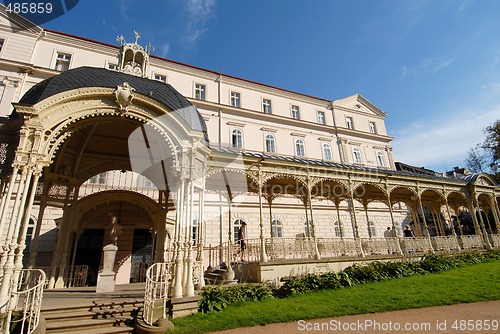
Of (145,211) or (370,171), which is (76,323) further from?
(370,171)

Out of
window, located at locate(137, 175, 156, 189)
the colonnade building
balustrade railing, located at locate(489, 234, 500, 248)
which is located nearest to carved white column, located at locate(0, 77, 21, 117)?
the colonnade building

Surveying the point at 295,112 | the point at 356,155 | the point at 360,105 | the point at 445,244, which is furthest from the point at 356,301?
the point at 360,105

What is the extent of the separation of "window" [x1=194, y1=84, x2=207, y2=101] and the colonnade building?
0.37 ft

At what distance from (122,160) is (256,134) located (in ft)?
48.7

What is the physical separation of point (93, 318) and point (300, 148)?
73.2 ft

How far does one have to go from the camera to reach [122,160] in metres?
11.0

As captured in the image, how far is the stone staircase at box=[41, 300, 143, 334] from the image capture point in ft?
17.8

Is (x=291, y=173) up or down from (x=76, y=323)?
up

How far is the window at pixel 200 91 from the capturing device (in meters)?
23.8

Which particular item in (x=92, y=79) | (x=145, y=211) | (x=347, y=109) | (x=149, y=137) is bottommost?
(x=145, y=211)

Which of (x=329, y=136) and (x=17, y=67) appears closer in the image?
(x=17, y=67)

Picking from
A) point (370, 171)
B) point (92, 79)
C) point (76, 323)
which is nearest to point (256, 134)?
point (370, 171)

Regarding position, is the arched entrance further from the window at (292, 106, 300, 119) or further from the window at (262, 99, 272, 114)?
the window at (292, 106, 300, 119)

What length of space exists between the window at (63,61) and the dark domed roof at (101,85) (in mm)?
14402
